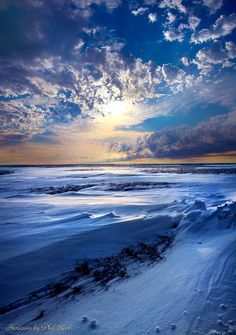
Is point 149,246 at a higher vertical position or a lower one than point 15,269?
lower

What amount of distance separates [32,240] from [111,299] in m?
2.86

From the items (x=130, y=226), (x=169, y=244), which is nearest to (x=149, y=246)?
(x=169, y=244)

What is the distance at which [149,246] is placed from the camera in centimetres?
566

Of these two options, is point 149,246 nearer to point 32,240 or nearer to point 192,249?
point 192,249

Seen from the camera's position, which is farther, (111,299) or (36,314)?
(111,299)

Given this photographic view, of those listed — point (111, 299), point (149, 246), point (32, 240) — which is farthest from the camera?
point (149, 246)

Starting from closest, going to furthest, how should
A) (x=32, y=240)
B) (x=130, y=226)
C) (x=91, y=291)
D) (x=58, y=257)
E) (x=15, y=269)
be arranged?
(x=91, y=291) < (x=15, y=269) < (x=58, y=257) < (x=32, y=240) < (x=130, y=226)

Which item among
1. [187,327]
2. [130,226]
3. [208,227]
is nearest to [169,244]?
[130,226]

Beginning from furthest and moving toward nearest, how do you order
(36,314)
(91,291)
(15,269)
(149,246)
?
(149,246), (15,269), (91,291), (36,314)

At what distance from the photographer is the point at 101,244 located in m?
5.40

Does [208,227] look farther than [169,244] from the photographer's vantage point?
Yes

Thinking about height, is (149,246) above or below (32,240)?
below

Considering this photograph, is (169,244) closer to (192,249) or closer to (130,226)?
(192,249)

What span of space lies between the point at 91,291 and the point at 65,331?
0.96 m
